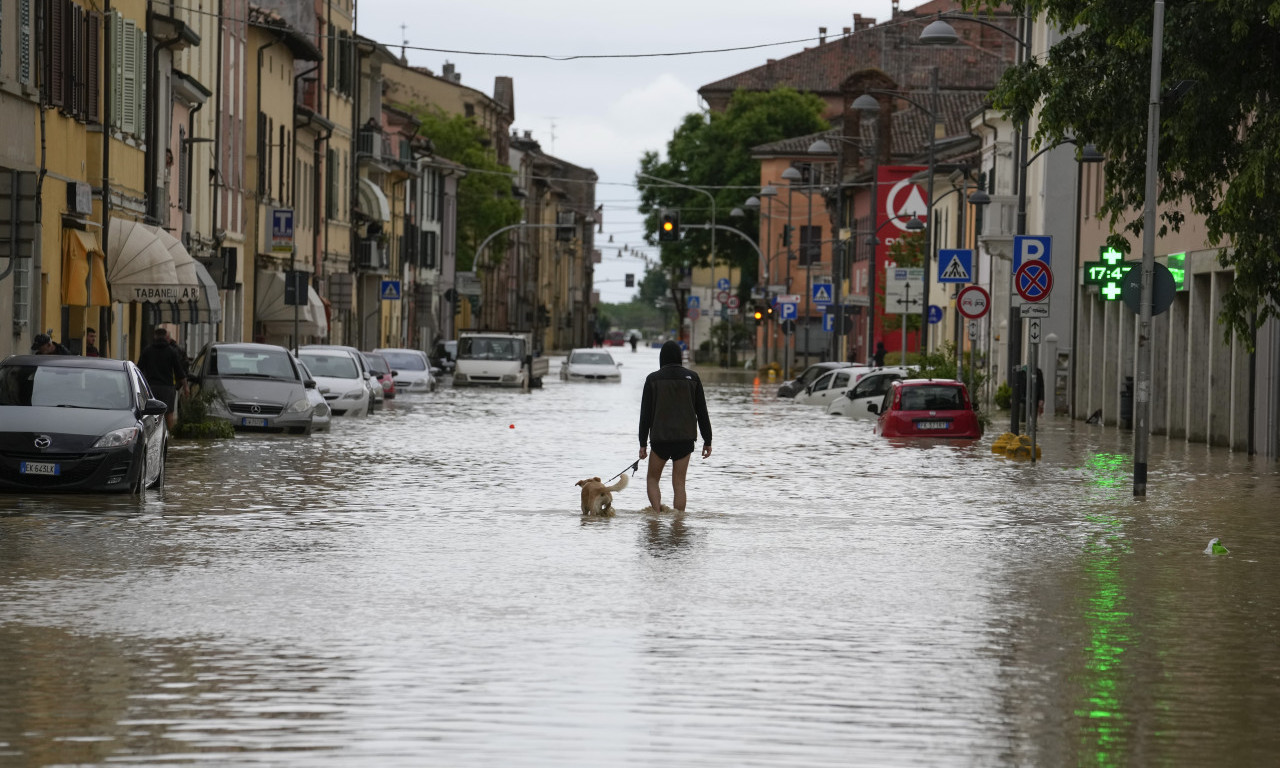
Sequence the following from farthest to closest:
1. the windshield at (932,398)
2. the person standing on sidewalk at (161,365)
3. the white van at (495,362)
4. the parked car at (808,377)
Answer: the white van at (495,362) → the parked car at (808,377) → the windshield at (932,398) → the person standing on sidewalk at (161,365)

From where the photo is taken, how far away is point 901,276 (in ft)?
180

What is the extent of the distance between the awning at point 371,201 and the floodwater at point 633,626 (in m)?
58.1

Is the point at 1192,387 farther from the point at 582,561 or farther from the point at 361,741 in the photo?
the point at 361,741

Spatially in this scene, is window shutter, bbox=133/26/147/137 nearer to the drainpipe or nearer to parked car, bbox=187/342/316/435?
parked car, bbox=187/342/316/435

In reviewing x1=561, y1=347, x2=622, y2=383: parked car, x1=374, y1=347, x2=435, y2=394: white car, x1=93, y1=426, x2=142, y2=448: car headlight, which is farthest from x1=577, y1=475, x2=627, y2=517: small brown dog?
x1=561, y1=347, x2=622, y2=383: parked car

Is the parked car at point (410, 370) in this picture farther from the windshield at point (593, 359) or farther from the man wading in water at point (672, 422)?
the man wading in water at point (672, 422)

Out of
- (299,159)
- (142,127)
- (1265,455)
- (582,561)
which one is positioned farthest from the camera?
(299,159)

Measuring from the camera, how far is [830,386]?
5388 cm

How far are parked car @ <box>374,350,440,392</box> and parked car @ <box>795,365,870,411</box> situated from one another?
10191 millimetres

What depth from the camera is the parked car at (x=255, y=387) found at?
114 feet

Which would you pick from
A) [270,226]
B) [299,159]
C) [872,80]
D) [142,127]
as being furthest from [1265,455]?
[872,80]

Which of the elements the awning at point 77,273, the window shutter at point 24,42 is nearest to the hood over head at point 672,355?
the window shutter at point 24,42

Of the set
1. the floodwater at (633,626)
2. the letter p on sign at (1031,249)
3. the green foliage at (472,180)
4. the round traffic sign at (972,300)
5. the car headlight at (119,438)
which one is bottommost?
the floodwater at (633,626)

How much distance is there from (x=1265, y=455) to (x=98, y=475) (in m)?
19.1
